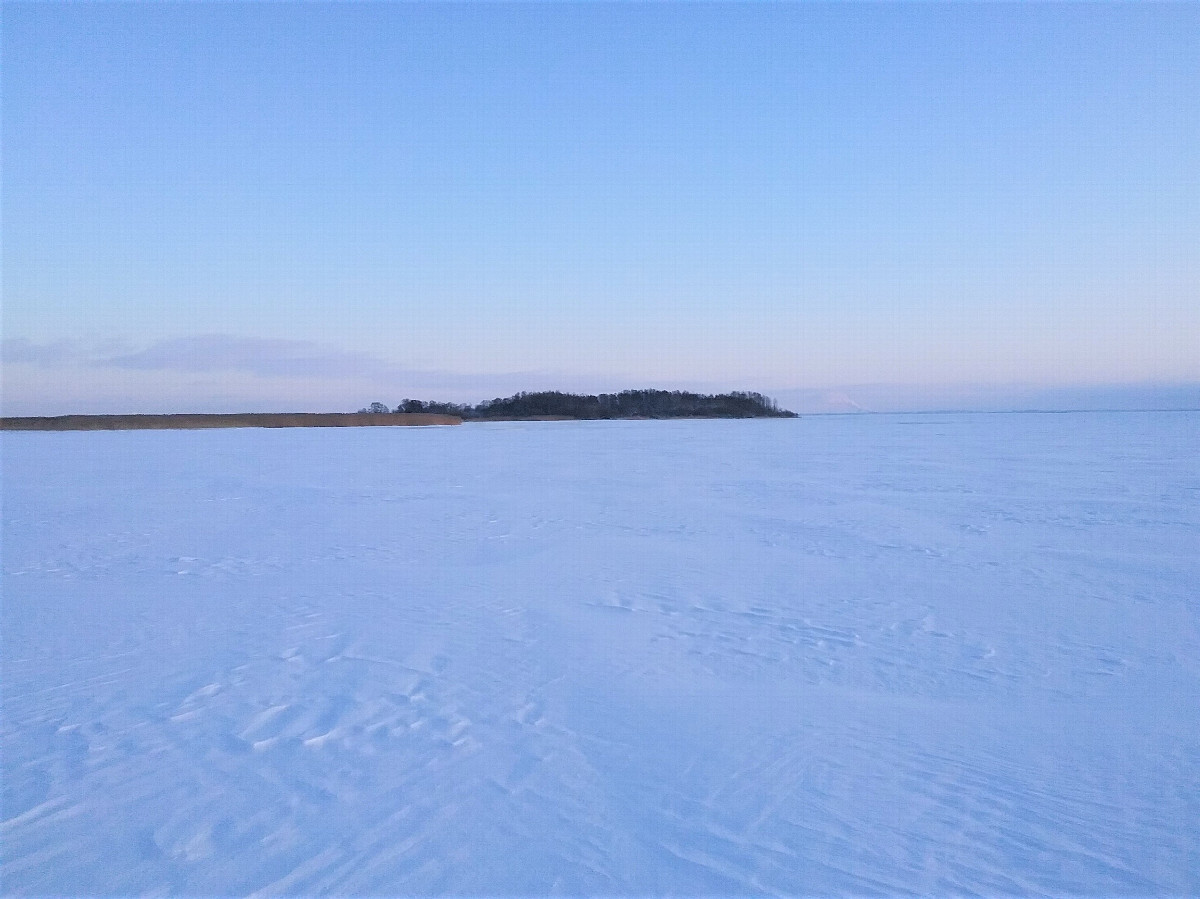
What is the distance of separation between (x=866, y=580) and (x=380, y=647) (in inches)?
131

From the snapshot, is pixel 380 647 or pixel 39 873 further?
pixel 380 647

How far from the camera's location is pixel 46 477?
42.3 ft

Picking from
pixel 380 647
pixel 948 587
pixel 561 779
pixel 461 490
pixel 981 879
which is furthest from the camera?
pixel 461 490

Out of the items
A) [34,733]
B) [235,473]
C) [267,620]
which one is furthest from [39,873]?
[235,473]

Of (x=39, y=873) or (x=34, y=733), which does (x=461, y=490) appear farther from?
(x=39, y=873)

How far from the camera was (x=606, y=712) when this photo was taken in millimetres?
3090

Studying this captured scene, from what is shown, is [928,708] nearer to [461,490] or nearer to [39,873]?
[39,873]

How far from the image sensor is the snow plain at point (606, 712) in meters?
2.15

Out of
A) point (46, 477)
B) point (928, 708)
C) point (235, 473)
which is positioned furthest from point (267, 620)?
point (46, 477)

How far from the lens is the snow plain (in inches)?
84.7

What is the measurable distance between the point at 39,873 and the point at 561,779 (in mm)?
1577

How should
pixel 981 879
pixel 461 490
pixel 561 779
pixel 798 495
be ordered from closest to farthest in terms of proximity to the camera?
pixel 981 879 → pixel 561 779 → pixel 798 495 → pixel 461 490

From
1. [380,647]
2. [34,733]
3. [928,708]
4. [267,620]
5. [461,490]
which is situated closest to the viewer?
[34,733]

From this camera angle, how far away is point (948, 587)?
4.90m
